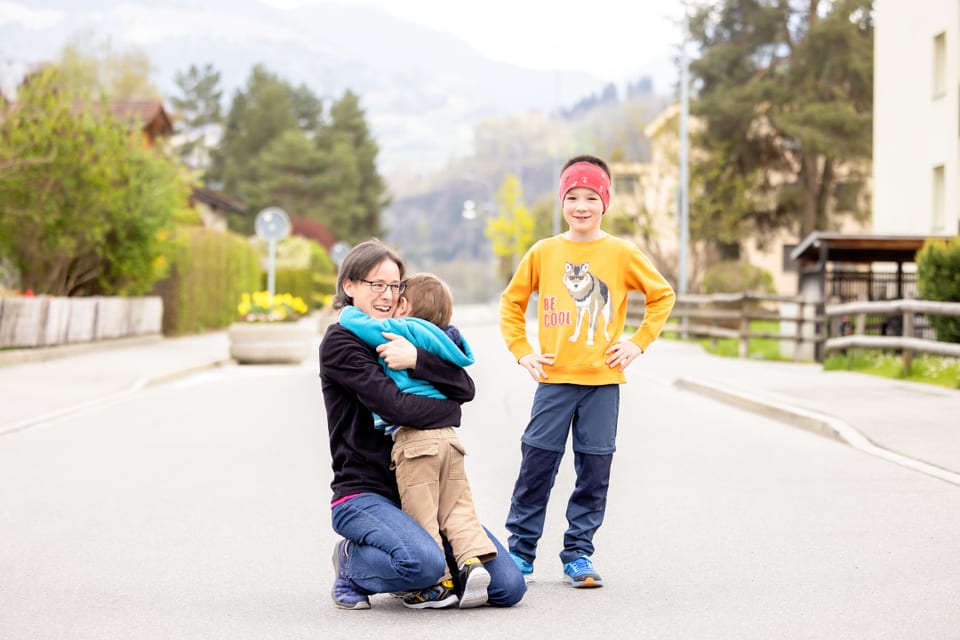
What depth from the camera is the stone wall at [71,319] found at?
20.6 metres

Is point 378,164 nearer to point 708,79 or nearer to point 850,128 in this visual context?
point 708,79

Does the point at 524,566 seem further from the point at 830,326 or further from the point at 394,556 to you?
the point at 830,326

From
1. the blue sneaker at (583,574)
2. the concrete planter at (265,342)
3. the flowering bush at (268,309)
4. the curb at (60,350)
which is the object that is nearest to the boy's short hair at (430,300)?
the blue sneaker at (583,574)

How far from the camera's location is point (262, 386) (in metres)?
18.1

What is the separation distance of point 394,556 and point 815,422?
7.70 metres

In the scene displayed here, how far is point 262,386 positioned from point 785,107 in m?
32.7

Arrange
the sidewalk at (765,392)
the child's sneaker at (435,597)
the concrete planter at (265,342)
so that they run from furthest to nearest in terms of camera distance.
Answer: the concrete planter at (265,342) < the sidewalk at (765,392) < the child's sneaker at (435,597)

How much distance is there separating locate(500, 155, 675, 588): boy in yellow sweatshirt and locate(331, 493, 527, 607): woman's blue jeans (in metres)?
0.44

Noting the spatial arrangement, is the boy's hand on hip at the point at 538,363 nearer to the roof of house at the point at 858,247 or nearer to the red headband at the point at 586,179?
the red headband at the point at 586,179

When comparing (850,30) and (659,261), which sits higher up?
(850,30)

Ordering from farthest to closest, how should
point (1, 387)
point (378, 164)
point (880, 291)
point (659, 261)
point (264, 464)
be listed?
point (378, 164) < point (659, 261) < point (880, 291) < point (1, 387) < point (264, 464)

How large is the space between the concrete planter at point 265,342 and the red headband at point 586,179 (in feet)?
61.1

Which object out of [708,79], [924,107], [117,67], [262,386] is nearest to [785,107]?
[708,79]

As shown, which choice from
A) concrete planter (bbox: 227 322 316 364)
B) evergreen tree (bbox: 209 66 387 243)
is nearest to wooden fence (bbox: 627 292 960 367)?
concrete planter (bbox: 227 322 316 364)
